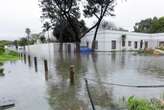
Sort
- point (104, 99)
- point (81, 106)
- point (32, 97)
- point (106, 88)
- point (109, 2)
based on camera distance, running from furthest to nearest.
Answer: point (109, 2) → point (106, 88) → point (32, 97) → point (104, 99) → point (81, 106)

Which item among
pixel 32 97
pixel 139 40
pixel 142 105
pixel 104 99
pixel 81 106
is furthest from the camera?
pixel 139 40

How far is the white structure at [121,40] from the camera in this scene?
1189 inches

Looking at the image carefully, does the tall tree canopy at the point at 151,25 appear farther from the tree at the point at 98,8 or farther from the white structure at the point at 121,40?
the tree at the point at 98,8

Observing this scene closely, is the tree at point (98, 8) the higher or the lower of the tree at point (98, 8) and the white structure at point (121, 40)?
the higher

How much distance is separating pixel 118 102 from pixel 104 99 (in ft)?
1.65

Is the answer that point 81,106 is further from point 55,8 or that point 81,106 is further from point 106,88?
point 55,8

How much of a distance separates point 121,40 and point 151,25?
20.7 metres

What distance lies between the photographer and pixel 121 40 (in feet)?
103

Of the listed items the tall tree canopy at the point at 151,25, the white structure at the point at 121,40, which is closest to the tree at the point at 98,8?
the white structure at the point at 121,40

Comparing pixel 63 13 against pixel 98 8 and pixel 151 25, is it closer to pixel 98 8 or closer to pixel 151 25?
pixel 98 8

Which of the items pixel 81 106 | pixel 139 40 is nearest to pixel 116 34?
pixel 139 40

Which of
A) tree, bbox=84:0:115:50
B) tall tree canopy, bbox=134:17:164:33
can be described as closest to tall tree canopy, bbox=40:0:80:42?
tree, bbox=84:0:115:50

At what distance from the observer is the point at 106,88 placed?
6875 mm

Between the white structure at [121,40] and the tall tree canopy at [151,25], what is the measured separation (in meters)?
10.8
